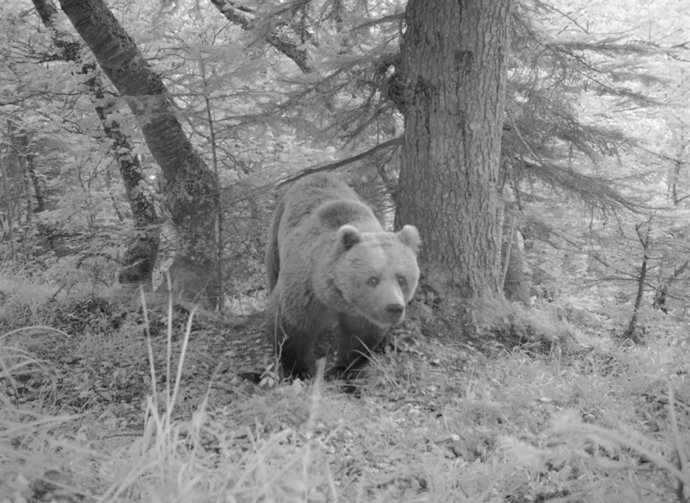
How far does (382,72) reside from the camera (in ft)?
22.5

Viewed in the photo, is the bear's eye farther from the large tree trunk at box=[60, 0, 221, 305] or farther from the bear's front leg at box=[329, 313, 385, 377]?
the large tree trunk at box=[60, 0, 221, 305]

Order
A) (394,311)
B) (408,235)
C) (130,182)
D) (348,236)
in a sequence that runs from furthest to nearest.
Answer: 1. (130,182)
2. (408,235)
3. (348,236)
4. (394,311)

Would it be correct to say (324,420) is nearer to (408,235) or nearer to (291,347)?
(291,347)

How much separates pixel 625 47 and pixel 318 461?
20.0ft

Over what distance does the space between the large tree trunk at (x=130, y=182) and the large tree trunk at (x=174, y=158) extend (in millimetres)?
613

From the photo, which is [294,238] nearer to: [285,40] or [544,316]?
[544,316]

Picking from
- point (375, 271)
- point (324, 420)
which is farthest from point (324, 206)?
point (324, 420)

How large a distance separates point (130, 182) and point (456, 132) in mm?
5779

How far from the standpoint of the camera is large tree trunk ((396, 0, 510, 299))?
5.74 meters

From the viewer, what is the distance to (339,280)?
484 cm

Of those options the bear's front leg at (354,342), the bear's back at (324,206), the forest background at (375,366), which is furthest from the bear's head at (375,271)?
the forest background at (375,366)

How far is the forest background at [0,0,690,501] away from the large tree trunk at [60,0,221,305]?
0.04 m

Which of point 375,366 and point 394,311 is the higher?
point 394,311

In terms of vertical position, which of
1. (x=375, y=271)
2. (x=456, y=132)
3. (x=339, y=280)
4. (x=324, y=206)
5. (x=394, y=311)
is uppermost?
(x=456, y=132)
